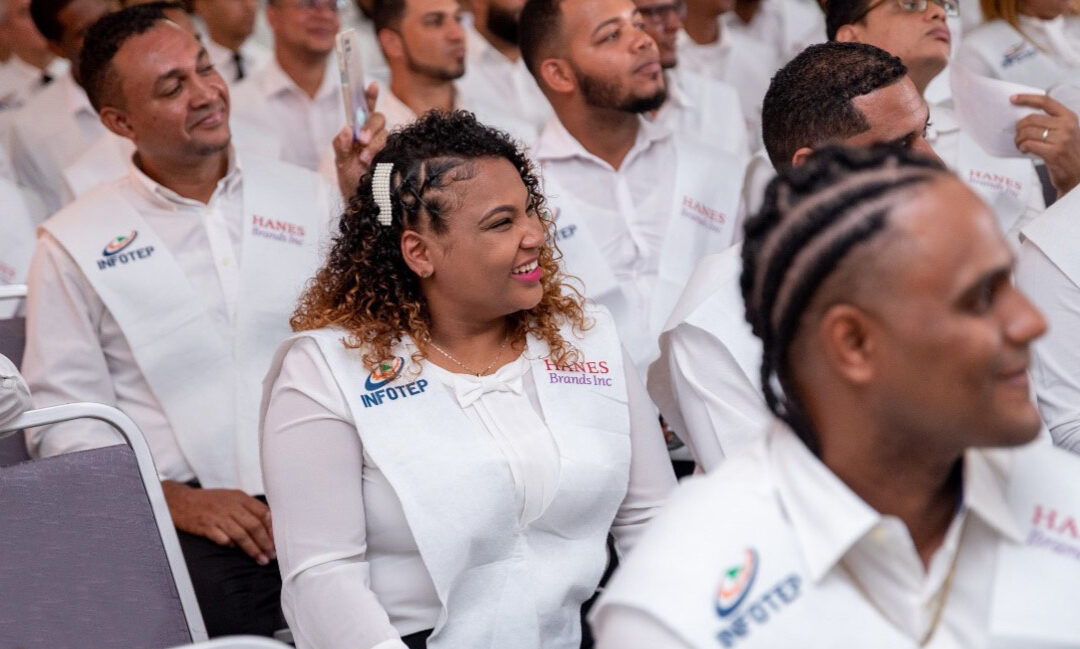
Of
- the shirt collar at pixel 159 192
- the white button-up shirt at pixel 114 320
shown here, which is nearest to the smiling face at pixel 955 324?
the white button-up shirt at pixel 114 320

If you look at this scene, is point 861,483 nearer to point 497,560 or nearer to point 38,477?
point 497,560

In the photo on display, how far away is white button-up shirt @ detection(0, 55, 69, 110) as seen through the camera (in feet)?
16.1

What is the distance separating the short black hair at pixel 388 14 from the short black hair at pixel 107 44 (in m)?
1.18

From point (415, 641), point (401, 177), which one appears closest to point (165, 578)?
point (415, 641)

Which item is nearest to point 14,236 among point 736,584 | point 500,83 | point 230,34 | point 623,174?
point 623,174

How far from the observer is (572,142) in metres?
3.62

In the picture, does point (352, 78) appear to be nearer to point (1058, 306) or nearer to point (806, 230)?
point (1058, 306)

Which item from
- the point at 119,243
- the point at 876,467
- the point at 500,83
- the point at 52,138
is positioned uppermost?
the point at 876,467

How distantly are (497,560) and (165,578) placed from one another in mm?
528

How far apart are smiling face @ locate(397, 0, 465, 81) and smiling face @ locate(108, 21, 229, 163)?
1.17 metres

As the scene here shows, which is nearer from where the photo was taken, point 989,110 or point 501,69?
point 989,110

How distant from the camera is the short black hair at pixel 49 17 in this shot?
454cm

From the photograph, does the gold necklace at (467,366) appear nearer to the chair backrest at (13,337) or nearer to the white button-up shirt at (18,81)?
the chair backrest at (13,337)

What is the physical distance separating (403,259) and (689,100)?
7.25ft
